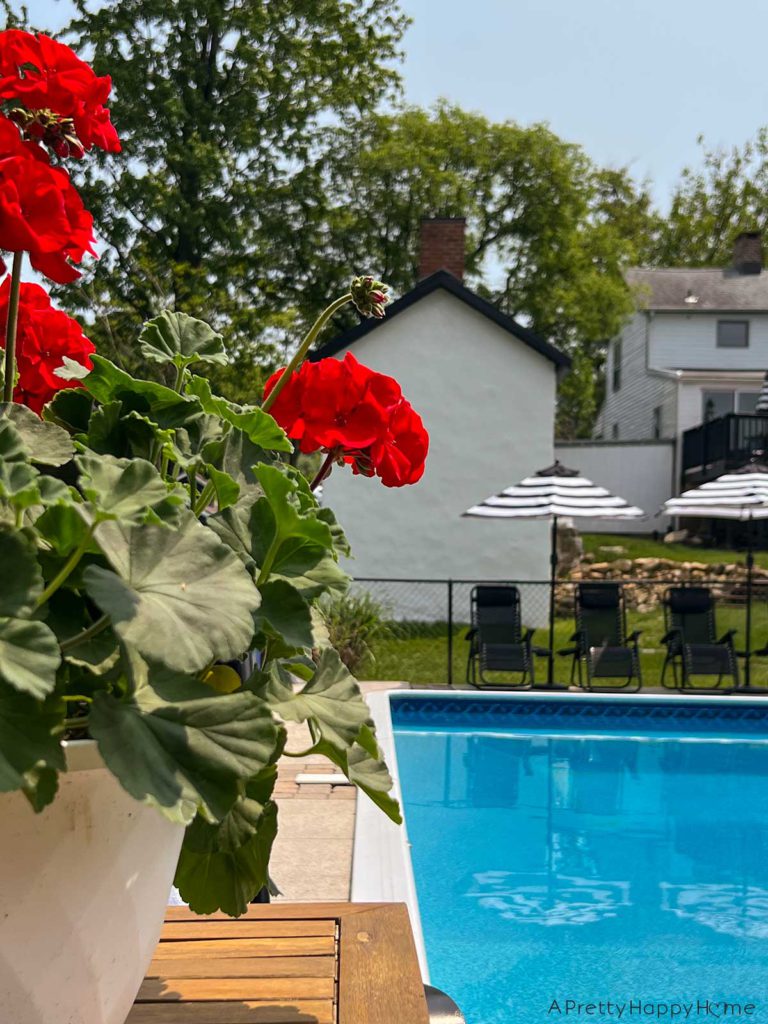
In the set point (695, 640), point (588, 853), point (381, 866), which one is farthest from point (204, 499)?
point (695, 640)

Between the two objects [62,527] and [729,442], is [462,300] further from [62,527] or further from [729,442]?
[62,527]

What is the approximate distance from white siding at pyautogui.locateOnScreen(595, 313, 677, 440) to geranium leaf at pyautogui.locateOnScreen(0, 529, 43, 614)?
29822 mm

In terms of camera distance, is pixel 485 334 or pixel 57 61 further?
pixel 485 334

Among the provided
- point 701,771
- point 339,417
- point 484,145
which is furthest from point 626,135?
point 339,417

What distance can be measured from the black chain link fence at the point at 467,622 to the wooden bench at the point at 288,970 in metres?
11.8

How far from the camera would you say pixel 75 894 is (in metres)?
0.97

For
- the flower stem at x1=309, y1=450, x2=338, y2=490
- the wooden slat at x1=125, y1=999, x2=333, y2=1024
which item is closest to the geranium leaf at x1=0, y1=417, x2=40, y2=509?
the flower stem at x1=309, y1=450, x2=338, y2=490

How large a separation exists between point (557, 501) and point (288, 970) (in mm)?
12238

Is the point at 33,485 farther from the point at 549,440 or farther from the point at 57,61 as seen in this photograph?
the point at 549,440

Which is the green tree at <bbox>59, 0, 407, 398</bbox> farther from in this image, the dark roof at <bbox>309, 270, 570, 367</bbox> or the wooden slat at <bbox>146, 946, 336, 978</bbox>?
the wooden slat at <bbox>146, 946, 336, 978</bbox>

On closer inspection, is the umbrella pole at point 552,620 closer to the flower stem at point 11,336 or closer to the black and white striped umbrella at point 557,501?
the black and white striped umbrella at point 557,501

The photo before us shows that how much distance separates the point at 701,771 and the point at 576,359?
19.3m

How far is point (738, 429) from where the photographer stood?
25.3 meters

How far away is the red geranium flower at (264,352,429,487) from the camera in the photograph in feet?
4.25
